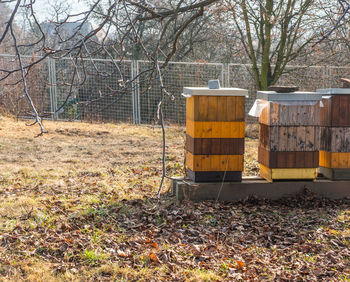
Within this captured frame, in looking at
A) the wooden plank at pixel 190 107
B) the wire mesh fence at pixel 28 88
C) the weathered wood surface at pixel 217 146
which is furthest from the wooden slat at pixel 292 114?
the wire mesh fence at pixel 28 88

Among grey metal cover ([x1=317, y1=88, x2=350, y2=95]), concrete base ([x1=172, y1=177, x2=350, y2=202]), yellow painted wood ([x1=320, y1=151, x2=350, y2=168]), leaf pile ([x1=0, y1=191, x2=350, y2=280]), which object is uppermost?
grey metal cover ([x1=317, y1=88, x2=350, y2=95])

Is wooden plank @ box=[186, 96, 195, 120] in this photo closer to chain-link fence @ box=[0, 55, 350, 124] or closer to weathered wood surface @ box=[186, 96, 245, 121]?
weathered wood surface @ box=[186, 96, 245, 121]

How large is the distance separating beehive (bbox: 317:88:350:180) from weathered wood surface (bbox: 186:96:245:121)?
40.0 inches

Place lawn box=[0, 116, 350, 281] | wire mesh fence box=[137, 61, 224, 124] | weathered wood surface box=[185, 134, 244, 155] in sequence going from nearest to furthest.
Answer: lawn box=[0, 116, 350, 281] < weathered wood surface box=[185, 134, 244, 155] < wire mesh fence box=[137, 61, 224, 124]

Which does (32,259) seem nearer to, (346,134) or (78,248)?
(78,248)

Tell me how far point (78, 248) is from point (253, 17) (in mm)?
7823

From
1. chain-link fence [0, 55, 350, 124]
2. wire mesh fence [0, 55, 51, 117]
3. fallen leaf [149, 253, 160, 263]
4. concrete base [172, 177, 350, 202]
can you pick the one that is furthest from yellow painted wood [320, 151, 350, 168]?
wire mesh fence [0, 55, 51, 117]

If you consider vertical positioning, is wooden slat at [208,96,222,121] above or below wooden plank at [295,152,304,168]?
above

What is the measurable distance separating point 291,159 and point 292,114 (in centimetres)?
50

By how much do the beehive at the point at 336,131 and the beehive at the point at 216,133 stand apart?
1.00 meters

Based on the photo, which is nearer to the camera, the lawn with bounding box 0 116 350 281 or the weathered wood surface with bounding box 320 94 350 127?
the lawn with bounding box 0 116 350 281

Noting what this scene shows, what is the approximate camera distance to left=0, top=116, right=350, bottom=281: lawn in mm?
3166

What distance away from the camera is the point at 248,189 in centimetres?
480

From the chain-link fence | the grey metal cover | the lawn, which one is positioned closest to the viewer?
the lawn
